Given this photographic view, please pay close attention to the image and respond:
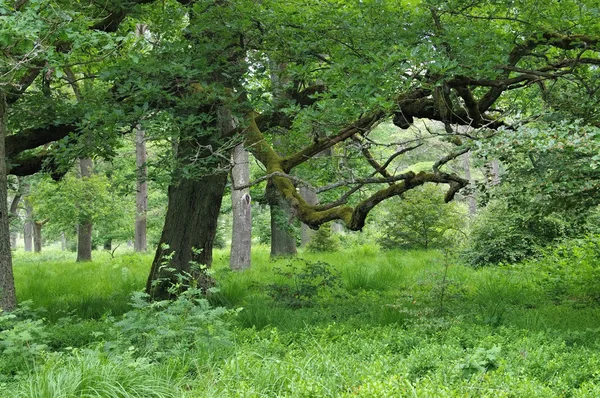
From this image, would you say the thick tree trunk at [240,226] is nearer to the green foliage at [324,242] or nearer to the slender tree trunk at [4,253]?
the green foliage at [324,242]

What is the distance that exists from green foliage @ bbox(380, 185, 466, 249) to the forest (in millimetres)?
5298

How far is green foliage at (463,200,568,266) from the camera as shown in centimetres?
1227

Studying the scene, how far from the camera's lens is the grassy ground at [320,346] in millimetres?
3979

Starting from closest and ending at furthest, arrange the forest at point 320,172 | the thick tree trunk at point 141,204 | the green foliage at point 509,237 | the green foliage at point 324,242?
1. the forest at point 320,172
2. the green foliage at point 509,237
3. the green foliage at point 324,242
4. the thick tree trunk at point 141,204

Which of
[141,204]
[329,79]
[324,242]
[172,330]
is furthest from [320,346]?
[141,204]

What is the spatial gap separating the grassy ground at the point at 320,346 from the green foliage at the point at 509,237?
3.30m

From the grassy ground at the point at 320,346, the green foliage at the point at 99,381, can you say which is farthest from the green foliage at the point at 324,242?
the green foliage at the point at 99,381

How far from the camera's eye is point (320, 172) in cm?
797

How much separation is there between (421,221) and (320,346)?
11872 millimetres

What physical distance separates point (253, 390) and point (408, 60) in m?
3.39

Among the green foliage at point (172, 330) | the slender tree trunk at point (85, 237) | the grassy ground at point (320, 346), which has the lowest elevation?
the grassy ground at point (320, 346)

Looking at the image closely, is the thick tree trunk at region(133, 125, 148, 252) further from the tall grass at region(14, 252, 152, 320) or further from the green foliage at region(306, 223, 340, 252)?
the tall grass at region(14, 252, 152, 320)

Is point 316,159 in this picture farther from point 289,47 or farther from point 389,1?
point 389,1

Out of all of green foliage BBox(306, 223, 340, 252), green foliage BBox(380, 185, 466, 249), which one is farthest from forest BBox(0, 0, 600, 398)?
green foliage BBox(306, 223, 340, 252)
